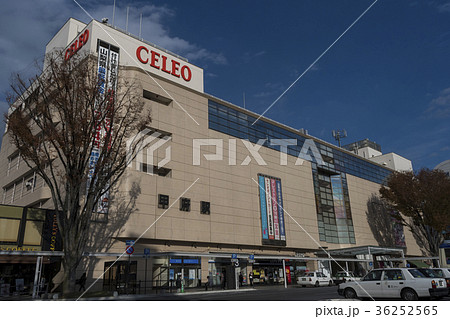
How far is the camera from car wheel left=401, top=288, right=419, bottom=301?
14.6 metres

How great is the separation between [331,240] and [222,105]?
26.9 m

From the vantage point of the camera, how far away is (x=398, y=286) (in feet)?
50.1

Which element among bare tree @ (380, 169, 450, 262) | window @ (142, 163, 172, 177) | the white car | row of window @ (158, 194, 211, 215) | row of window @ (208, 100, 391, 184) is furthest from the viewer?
bare tree @ (380, 169, 450, 262)

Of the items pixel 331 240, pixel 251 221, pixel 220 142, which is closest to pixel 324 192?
pixel 331 240

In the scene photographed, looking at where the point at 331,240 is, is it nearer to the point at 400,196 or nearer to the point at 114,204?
the point at 400,196

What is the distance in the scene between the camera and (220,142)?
1754 inches

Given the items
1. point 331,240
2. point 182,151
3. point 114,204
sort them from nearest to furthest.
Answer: point 114,204 → point 182,151 → point 331,240

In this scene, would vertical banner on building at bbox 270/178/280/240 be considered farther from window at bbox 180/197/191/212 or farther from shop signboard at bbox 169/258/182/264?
shop signboard at bbox 169/258/182/264

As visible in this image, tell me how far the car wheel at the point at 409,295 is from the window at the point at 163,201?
25038 millimetres

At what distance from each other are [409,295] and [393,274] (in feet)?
3.51

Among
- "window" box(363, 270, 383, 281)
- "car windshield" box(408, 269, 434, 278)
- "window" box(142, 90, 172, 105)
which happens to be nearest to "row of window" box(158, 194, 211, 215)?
"window" box(142, 90, 172, 105)

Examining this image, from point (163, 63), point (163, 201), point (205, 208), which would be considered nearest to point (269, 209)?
point (205, 208)

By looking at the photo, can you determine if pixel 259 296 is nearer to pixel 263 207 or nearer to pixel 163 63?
pixel 263 207

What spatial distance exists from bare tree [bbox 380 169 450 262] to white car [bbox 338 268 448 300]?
42.3 m
